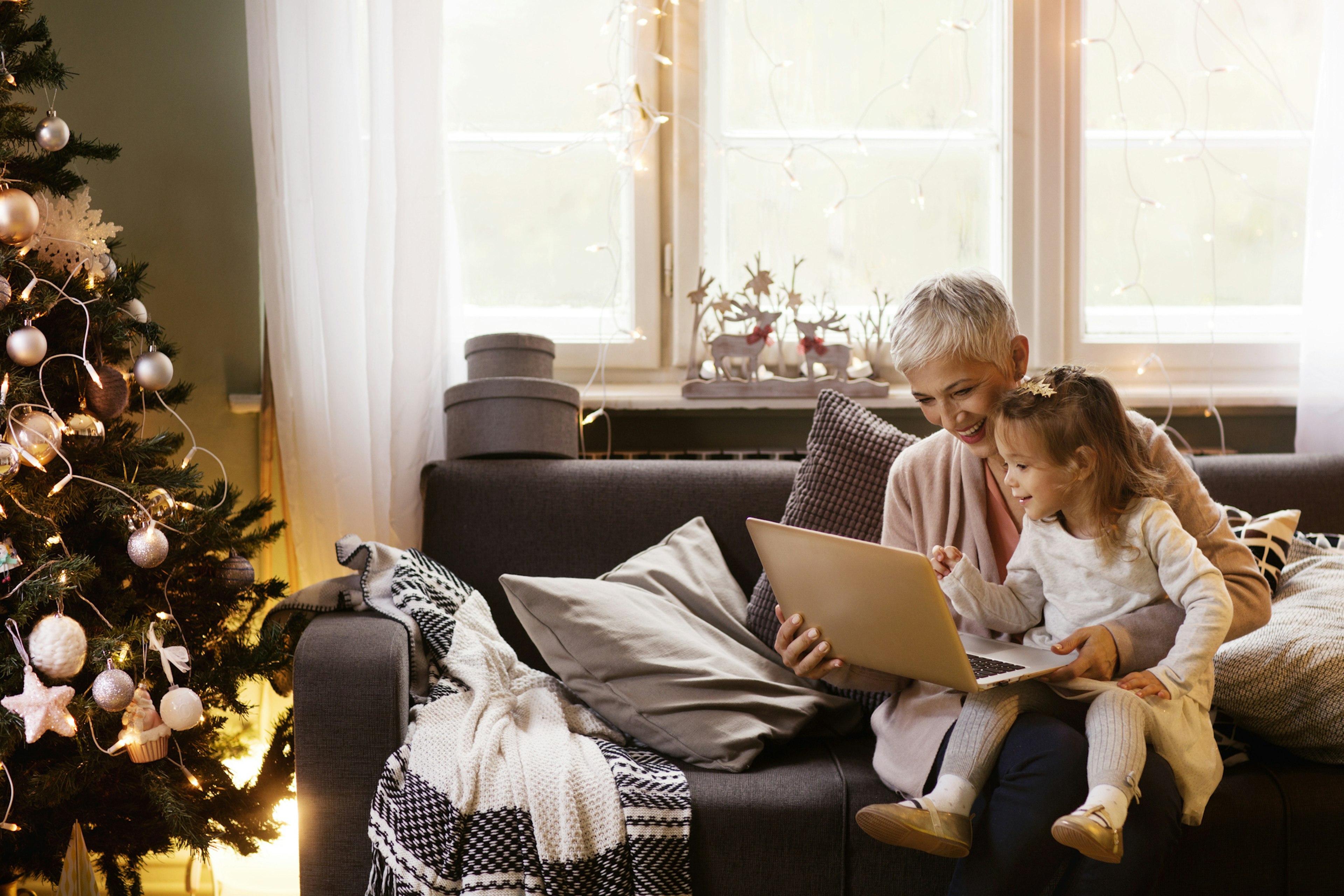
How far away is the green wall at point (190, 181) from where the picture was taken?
1.92 metres

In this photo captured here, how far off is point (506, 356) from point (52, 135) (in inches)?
34.2

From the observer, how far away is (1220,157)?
7.73 feet

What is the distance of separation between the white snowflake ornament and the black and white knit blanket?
34.6 inches

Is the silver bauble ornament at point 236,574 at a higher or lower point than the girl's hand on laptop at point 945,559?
lower

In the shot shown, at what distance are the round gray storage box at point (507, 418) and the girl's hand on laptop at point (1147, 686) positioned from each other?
1179mm

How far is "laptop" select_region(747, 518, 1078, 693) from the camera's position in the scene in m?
1.07

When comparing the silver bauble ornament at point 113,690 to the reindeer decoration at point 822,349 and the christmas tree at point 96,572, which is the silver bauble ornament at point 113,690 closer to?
the christmas tree at point 96,572

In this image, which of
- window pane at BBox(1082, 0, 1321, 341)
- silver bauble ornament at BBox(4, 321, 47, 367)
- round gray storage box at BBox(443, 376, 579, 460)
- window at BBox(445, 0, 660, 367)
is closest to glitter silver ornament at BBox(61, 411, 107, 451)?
silver bauble ornament at BBox(4, 321, 47, 367)

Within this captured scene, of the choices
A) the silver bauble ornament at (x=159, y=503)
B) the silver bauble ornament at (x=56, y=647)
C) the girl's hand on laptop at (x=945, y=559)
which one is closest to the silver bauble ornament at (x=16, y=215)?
the silver bauble ornament at (x=159, y=503)

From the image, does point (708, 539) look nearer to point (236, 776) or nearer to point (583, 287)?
point (583, 287)

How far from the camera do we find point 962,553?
1.40 m

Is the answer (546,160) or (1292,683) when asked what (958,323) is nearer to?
(1292,683)

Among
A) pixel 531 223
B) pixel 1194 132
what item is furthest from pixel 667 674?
pixel 1194 132

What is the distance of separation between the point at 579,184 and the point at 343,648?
1.38 meters
